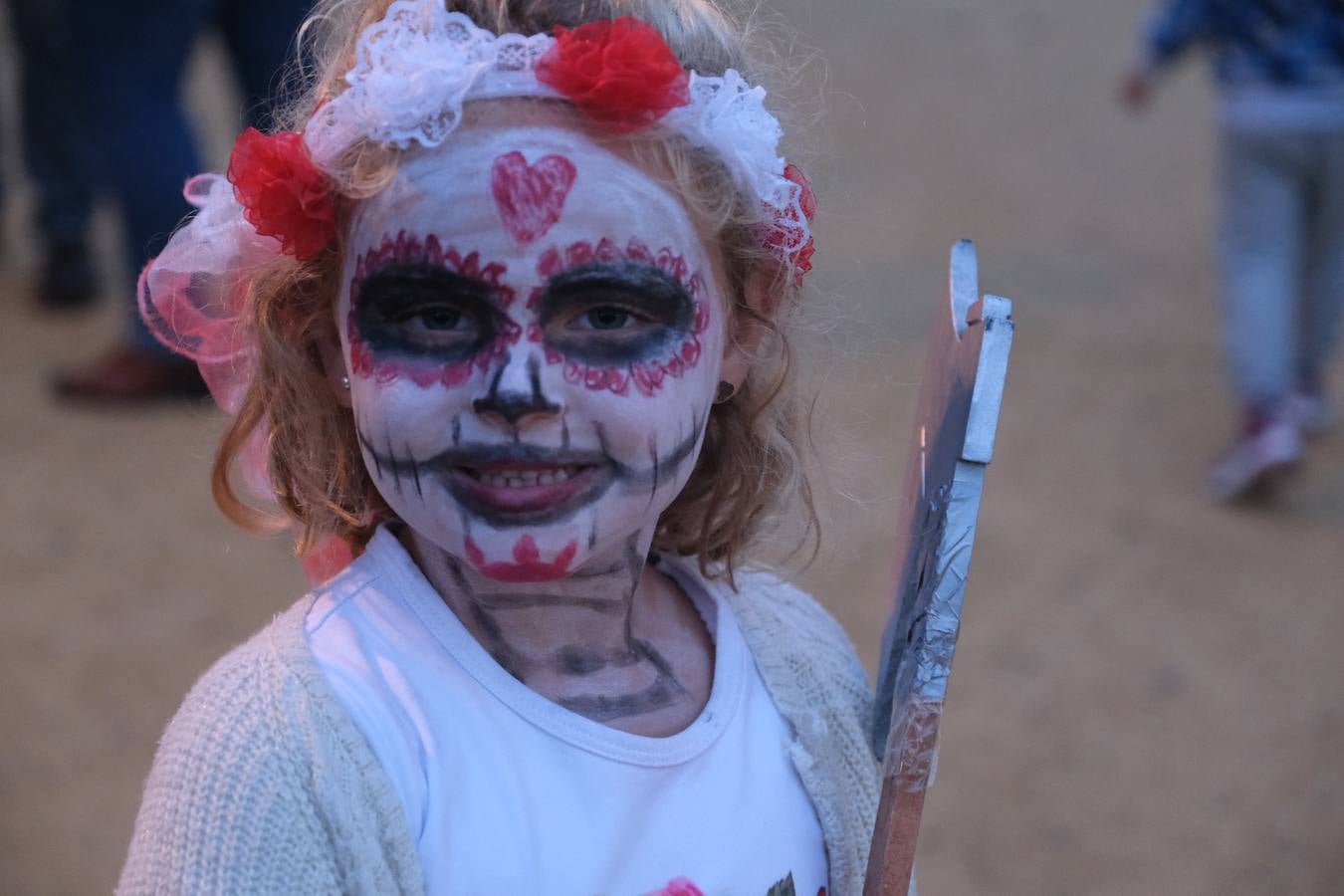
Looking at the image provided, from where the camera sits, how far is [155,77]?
4.54 metres

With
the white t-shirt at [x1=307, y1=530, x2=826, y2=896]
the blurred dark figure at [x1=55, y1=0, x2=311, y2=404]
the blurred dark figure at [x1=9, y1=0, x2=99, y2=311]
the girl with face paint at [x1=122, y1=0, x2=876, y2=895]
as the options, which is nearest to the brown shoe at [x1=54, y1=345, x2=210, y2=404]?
the blurred dark figure at [x1=55, y1=0, x2=311, y2=404]

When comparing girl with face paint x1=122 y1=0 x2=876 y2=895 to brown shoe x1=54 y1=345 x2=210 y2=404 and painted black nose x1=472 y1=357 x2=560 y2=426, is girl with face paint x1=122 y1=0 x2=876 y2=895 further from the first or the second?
brown shoe x1=54 y1=345 x2=210 y2=404

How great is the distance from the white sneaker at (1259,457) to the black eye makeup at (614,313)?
3.49 metres

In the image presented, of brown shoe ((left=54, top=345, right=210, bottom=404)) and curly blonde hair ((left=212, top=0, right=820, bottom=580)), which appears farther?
brown shoe ((left=54, top=345, right=210, bottom=404))

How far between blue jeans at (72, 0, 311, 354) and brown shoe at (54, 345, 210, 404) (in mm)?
497

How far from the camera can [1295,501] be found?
4.70 meters

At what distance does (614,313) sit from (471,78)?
27 cm

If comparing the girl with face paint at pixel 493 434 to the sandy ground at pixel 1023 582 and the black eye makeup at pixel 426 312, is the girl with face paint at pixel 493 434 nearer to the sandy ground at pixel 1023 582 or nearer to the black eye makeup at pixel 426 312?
the black eye makeup at pixel 426 312

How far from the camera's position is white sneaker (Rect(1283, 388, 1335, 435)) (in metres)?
4.66

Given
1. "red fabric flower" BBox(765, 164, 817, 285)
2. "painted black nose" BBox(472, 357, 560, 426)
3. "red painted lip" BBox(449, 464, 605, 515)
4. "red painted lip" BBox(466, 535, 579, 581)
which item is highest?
"red fabric flower" BBox(765, 164, 817, 285)

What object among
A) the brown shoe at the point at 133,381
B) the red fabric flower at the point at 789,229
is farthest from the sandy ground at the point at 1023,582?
the red fabric flower at the point at 789,229

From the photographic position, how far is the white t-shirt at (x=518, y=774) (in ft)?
4.91

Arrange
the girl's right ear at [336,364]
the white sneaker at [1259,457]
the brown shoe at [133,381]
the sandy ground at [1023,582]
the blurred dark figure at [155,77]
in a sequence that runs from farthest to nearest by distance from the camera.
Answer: the brown shoe at [133,381], the white sneaker at [1259,457], the blurred dark figure at [155,77], the sandy ground at [1023,582], the girl's right ear at [336,364]

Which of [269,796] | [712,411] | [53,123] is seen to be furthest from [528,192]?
[53,123]
